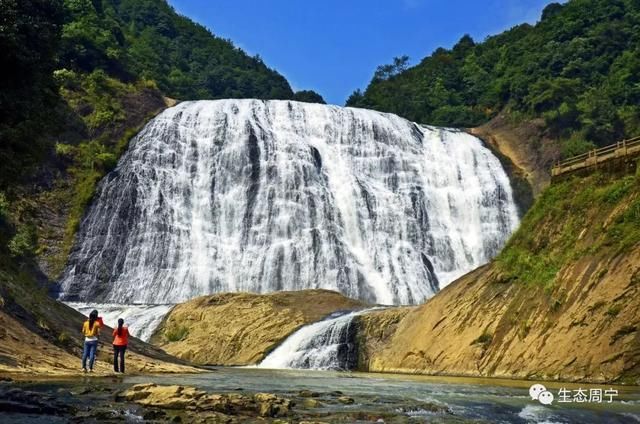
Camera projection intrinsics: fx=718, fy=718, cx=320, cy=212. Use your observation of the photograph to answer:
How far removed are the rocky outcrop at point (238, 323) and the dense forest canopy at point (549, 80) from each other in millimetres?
37462

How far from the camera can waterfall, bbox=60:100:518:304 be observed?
49938mm

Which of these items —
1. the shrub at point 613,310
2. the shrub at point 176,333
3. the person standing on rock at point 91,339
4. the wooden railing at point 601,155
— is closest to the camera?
the person standing on rock at point 91,339

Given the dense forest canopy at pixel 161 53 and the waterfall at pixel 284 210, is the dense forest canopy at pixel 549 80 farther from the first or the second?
the dense forest canopy at pixel 161 53

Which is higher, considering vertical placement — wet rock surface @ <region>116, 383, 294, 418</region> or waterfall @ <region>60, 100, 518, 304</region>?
waterfall @ <region>60, 100, 518, 304</region>

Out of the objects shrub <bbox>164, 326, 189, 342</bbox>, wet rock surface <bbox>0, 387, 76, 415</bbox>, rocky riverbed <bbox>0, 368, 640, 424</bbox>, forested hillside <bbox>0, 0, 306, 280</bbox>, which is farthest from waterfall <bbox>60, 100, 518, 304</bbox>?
wet rock surface <bbox>0, 387, 76, 415</bbox>

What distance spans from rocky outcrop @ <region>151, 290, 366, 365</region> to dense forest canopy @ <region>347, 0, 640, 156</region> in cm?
3746

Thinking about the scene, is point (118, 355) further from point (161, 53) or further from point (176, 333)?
point (161, 53)

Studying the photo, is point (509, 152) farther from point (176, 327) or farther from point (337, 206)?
point (176, 327)

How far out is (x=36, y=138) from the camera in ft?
73.4

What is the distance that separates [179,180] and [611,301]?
4094 cm

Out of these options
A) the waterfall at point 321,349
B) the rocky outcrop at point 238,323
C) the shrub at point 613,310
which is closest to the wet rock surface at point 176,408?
the shrub at point 613,310

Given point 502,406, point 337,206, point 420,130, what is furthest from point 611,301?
point 420,130

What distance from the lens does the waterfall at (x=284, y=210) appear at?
49938 millimetres

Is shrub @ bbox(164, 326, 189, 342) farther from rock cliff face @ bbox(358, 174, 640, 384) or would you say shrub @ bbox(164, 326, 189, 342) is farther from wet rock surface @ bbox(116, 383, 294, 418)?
wet rock surface @ bbox(116, 383, 294, 418)
